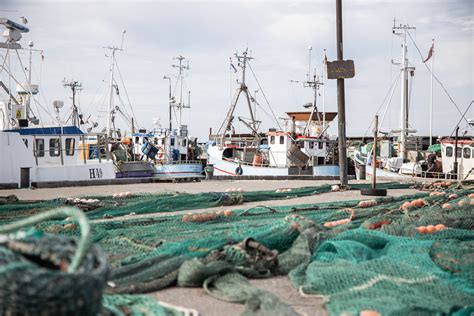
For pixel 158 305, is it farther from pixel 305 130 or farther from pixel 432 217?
pixel 305 130

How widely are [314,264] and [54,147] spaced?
16.4 metres

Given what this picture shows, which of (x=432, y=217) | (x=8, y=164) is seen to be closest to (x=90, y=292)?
(x=432, y=217)

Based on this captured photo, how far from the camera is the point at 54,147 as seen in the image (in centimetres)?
1838

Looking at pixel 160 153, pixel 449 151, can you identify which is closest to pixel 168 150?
pixel 160 153

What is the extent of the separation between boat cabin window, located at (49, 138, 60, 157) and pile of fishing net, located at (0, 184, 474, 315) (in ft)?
45.5

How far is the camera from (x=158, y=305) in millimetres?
2693

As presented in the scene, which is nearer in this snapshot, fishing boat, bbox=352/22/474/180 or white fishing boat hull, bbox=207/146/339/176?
fishing boat, bbox=352/22/474/180

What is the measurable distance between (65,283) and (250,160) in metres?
29.0

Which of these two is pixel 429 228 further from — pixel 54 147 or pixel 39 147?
pixel 54 147

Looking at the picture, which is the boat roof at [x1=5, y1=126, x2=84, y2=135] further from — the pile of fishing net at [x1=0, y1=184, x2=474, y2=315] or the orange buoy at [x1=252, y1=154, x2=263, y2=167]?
the pile of fishing net at [x1=0, y1=184, x2=474, y2=315]

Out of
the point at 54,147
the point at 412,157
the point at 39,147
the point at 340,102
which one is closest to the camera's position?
the point at 340,102

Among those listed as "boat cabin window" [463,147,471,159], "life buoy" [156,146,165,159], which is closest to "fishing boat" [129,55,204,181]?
"life buoy" [156,146,165,159]

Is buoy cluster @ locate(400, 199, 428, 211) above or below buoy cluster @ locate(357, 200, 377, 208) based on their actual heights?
above

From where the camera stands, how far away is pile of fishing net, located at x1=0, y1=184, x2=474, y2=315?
2.80 metres
